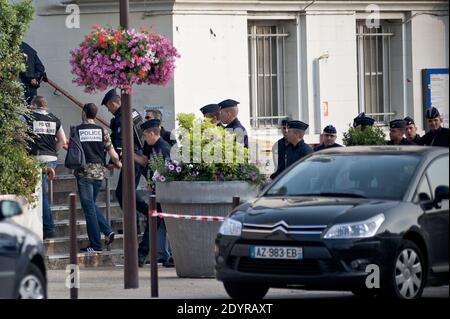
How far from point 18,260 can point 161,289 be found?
4.24m

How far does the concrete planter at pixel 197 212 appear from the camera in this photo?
16188 mm

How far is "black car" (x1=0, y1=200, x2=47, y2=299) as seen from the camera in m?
11.1

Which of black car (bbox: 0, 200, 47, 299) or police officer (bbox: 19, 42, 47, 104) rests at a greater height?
police officer (bbox: 19, 42, 47, 104)

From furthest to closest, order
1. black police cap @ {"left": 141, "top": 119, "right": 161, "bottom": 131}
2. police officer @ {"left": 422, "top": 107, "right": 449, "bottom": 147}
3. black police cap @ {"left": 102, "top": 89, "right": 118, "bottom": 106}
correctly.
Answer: black police cap @ {"left": 102, "top": 89, "right": 118, "bottom": 106}, black police cap @ {"left": 141, "top": 119, "right": 161, "bottom": 131}, police officer @ {"left": 422, "top": 107, "right": 449, "bottom": 147}

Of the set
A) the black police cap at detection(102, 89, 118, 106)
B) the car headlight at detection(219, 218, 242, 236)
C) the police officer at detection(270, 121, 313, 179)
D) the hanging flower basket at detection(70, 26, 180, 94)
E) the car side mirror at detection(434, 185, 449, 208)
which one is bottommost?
the car headlight at detection(219, 218, 242, 236)

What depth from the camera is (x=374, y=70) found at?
2458 centimetres

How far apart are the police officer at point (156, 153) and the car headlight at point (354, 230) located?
5.47 meters

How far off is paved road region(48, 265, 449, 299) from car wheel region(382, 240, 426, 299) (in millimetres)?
819

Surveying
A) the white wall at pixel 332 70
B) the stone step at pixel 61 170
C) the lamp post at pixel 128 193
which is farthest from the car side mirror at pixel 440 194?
the white wall at pixel 332 70

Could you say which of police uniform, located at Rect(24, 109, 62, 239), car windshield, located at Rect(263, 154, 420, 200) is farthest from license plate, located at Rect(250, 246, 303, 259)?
police uniform, located at Rect(24, 109, 62, 239)

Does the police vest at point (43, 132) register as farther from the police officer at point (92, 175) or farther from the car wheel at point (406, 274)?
the car wheel at point (406, 274)

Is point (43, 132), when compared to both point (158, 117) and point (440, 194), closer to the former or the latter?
point (158, 117)

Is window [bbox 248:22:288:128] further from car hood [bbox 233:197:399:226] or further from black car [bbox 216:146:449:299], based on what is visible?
car hood [bbox 233:197:399:226]
